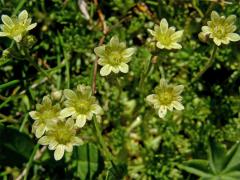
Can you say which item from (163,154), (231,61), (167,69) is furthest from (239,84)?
(163,154)

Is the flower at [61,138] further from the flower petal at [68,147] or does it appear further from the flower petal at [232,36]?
the flower petal at [232,36]

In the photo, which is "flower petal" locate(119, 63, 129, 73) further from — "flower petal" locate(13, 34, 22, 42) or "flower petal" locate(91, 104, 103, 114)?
"flower petal" locate(13, 34, 22, 42)

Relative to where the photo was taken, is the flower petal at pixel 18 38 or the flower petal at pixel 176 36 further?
the flower petal at pixel 176 36

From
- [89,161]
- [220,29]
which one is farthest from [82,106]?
[220,29]

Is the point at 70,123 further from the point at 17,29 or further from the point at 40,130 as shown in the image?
the point at 17,29

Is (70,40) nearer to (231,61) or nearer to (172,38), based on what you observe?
(172,38)

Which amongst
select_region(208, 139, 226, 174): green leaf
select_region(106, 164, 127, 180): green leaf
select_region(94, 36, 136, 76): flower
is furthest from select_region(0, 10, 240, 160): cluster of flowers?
select_region(208, 139, 226, 174): green leaf

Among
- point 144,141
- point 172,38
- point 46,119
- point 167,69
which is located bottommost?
A: point 144,141

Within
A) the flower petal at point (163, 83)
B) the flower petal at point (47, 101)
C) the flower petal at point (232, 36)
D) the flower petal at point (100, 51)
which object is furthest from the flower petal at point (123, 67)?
the flower petal at point (232, 36)
